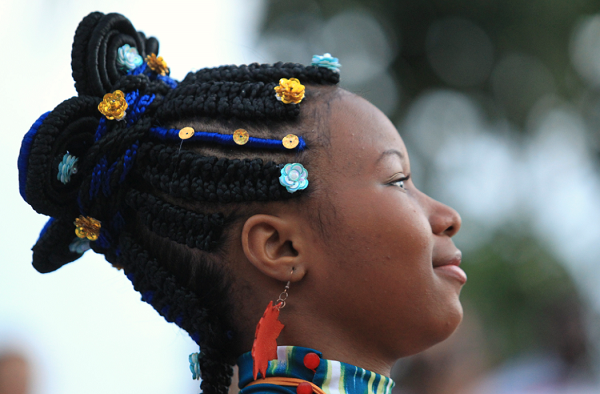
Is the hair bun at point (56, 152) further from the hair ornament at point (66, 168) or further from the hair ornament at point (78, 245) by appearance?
the hair ornament at point (78, 245)

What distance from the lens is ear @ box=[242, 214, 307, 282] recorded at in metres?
1.50

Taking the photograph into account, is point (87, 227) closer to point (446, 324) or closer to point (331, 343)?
point (331, 343)

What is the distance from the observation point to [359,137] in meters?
1.60

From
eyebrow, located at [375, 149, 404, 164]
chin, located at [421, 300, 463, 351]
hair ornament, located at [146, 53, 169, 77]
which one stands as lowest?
chin, located at [421, 300, 463, 351]

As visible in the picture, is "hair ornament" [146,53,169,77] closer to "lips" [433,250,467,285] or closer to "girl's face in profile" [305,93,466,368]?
"girl's face in profile" [305,93,466,368]

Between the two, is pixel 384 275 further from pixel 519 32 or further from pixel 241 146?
pixel 519 32

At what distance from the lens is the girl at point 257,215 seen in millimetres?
1492

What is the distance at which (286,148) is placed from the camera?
1.54 metres

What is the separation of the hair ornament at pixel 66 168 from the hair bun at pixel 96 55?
0.70 feet

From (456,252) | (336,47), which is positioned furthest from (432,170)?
(456,252)

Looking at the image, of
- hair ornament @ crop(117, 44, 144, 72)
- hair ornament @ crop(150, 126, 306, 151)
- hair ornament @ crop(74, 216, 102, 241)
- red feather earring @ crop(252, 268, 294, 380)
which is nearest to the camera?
red feather earring @ crop(252, 268, 294, 380)

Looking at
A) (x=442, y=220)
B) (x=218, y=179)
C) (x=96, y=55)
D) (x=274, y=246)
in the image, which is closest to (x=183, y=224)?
(x=218, y=179)

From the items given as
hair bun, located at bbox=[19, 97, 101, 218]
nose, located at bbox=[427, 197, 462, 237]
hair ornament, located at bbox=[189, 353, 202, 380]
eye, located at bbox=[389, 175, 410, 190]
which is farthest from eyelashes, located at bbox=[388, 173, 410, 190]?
hair bun, located at bbox=[19, 97, 101, 218]

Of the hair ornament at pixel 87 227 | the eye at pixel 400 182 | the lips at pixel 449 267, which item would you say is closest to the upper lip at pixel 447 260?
the lips at pixel 449 267
